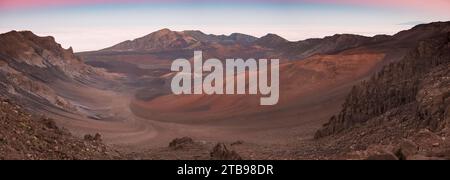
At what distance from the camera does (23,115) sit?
1870 centimetres

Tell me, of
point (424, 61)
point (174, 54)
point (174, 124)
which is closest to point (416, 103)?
point (424, 61)

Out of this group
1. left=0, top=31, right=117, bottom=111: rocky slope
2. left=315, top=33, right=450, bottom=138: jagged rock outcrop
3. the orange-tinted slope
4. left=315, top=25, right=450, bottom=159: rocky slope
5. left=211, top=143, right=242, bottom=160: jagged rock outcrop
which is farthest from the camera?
left=0, top=31, right=117, bottom=111: rocky slope

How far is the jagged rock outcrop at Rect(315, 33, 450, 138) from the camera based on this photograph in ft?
71.9

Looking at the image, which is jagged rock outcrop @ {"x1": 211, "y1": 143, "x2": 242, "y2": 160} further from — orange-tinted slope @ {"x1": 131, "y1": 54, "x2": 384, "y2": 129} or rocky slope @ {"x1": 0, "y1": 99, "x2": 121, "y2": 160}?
orange-tinted slope @ {"x1": 131, "y1": 54, "x2": 384, "y2": 129}

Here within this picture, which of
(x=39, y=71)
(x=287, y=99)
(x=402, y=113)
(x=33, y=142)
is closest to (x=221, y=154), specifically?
(x=33, y=142)

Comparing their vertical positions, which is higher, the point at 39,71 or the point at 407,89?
the point at 407,89

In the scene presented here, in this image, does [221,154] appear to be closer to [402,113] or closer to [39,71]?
[402,113]

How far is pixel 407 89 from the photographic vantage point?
87.6 feet

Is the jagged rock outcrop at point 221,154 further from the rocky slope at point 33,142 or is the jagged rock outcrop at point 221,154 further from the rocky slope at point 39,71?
the rocky slope at point 39,71

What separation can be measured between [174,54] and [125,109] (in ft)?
407

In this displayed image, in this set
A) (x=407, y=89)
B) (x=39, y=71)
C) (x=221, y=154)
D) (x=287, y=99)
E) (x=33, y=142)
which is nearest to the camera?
(x=33, y=142)

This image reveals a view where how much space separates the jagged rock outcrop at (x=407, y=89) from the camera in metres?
21.9

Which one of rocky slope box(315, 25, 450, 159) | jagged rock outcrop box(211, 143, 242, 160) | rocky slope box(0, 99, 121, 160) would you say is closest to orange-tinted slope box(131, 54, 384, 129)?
rocky slope box(315, 25, 450, 159)
